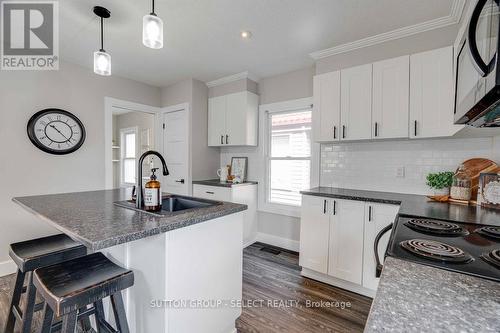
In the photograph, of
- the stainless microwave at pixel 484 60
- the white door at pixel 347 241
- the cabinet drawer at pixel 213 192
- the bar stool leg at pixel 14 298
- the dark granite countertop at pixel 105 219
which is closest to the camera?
the stainless microwave at pixel 484 60

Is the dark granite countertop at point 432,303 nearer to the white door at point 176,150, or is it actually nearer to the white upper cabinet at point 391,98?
the white upper cabinet at point 391,98

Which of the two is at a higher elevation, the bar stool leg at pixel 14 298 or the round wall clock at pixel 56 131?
the round wall clock at pixel 56 131

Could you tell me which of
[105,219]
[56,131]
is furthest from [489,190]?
[56,131]

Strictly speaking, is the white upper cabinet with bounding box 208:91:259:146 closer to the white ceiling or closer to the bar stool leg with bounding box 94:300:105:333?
the white ceiling

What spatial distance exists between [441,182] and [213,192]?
258cm

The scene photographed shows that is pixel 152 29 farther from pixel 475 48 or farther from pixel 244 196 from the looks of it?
pixel 244 196

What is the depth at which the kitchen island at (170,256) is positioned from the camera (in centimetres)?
119

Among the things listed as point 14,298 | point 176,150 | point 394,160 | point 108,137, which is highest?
point 108,137

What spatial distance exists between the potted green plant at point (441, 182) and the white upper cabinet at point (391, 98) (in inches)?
17.5

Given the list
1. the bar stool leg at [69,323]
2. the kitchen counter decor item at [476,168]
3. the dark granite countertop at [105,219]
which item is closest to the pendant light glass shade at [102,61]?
the dark granite countertop at [105,219]

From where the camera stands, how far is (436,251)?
87cm

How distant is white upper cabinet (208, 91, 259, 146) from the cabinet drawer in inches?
28.0

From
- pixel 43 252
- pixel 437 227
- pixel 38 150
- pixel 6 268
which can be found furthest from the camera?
pixel 38 150

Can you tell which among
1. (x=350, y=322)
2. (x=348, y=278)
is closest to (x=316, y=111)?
(x=348, y=278)
